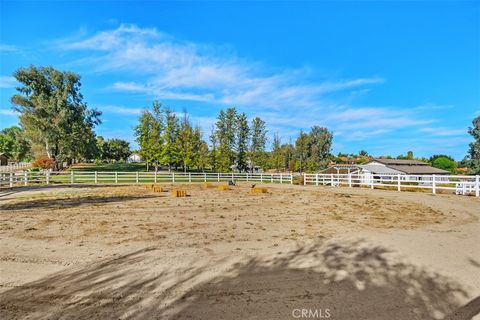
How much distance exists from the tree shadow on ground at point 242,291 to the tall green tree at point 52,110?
42749 millimetres

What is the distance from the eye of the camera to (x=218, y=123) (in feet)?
183

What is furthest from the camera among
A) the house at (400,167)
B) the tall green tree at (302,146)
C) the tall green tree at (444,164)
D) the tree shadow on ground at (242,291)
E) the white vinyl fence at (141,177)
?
the tall green tree at (444,164)

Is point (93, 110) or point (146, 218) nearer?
point (146, 218)

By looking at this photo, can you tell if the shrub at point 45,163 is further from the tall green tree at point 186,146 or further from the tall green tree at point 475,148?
the tall green tree at point 475,148

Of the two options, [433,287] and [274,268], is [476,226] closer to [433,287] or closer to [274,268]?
[433,287]

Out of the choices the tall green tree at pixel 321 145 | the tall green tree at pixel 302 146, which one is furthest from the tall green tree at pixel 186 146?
the tall green tree at pixel 321 145

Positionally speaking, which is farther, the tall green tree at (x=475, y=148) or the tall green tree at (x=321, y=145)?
the tall green tree at (x=321, y=145)

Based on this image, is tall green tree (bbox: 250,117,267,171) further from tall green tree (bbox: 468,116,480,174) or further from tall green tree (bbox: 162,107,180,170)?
tall green tree (bbox: 468,116,480,174)

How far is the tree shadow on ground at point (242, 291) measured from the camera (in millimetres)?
3533

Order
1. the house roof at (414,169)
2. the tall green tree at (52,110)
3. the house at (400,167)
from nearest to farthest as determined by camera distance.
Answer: the tall green tree at (52,110), the house at (400,167), the house roof at (414,169)

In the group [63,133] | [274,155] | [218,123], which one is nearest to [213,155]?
[218,123]

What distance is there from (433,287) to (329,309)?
5.32 ft

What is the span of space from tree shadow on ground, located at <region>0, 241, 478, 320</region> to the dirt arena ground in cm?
1

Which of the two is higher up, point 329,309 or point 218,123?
point 218,123
